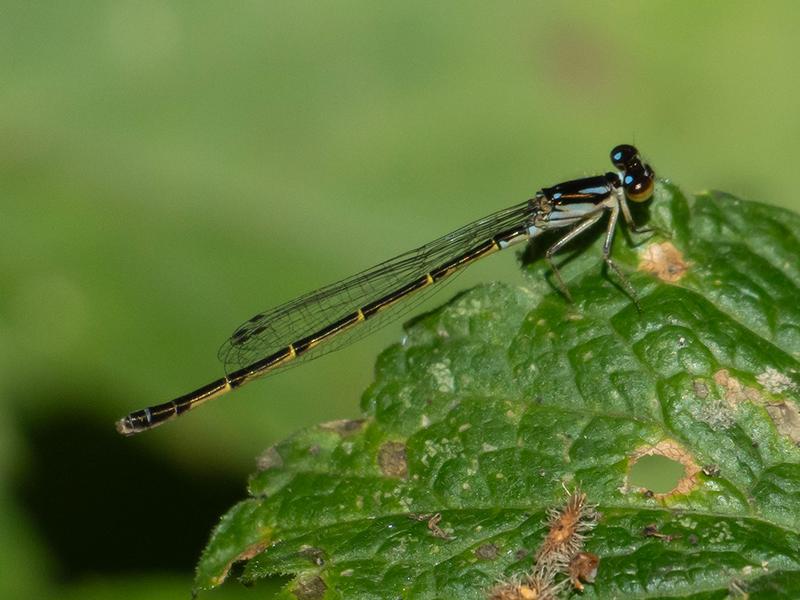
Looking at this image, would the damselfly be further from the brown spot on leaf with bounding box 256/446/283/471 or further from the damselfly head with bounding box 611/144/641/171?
the brown spot on leaf with bounding box 256/446/283/471

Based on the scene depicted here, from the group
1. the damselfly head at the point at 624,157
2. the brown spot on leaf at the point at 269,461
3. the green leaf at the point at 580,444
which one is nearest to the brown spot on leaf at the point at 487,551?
the green leaf at the point at 580,444

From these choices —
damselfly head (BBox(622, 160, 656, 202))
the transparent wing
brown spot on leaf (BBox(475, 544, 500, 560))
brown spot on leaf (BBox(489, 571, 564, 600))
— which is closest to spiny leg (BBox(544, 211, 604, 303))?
damselfly head (BBox(622, 160, 656, 202))

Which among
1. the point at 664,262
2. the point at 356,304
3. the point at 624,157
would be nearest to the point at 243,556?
the point at 356,304

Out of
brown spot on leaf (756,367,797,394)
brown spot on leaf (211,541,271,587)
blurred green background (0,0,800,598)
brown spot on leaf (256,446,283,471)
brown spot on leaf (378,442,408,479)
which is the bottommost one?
brown spot on leaf (756,367,797,394)

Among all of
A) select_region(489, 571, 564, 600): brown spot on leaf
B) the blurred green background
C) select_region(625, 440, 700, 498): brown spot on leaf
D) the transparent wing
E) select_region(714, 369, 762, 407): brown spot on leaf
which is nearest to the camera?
select_region(489, 571, 564, 600): brown spot on leaf

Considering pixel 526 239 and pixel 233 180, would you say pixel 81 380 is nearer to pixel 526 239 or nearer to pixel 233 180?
pixel 233 180

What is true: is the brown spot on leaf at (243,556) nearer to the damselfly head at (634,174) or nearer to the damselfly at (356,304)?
the damselfly at (356,304)
